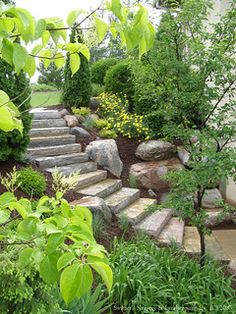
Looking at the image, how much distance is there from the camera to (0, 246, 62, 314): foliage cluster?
161cm

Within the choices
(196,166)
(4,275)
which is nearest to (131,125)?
(196,166)

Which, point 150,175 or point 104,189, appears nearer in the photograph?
point 104,189

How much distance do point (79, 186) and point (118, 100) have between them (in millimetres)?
3364

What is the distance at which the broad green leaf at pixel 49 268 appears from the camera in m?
0.77

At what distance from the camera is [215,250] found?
15.6 feet

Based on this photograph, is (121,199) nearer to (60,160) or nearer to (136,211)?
(136,211)

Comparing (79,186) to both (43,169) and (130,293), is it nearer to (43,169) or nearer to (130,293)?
(43,169)

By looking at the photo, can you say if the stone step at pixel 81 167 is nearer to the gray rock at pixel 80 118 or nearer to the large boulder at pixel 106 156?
the large boulder at pixel 106 156

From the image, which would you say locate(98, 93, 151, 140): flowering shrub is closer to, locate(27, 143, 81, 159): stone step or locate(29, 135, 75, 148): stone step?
locate(29, 135, 75, 148): stone step

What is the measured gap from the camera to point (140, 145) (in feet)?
24.4

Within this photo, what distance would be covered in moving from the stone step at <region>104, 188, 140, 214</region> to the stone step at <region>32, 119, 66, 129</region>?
2173 millimetres

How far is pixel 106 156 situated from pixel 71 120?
149 centimetres

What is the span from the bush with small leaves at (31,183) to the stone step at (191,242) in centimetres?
201

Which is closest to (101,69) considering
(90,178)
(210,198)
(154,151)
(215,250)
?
(154,151)
